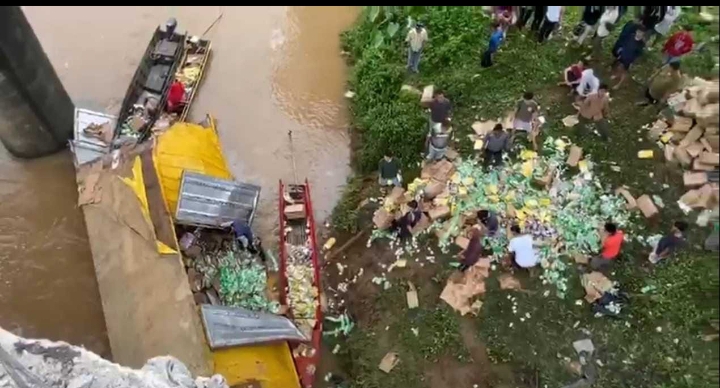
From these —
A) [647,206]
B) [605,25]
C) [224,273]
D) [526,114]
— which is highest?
[605,25]

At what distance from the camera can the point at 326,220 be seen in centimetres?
1252

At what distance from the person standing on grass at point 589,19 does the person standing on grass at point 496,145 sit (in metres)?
2.66

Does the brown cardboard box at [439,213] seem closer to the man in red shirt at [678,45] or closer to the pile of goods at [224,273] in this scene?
the pile of goods at [224,273]

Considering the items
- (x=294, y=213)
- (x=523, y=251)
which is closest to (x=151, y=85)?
(x=294, y=213)

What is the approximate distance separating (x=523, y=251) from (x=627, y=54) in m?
4.01

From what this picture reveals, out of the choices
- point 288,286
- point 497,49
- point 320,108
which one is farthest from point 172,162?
point 497,49

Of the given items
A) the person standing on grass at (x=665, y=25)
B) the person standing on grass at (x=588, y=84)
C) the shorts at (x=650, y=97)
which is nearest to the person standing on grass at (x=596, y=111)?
the person standing on grass at (x=588, y=84)

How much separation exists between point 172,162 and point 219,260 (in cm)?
174

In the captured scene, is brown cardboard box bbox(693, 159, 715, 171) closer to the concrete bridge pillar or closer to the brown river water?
the brown river water

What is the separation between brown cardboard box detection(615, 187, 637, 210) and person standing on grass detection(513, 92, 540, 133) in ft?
5.65

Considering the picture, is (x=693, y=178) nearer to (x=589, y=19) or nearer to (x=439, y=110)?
(x=589, y=19)

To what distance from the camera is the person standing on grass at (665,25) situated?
39.1 feet

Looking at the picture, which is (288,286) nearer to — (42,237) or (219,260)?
(219,260)

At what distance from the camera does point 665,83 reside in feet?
37.6
